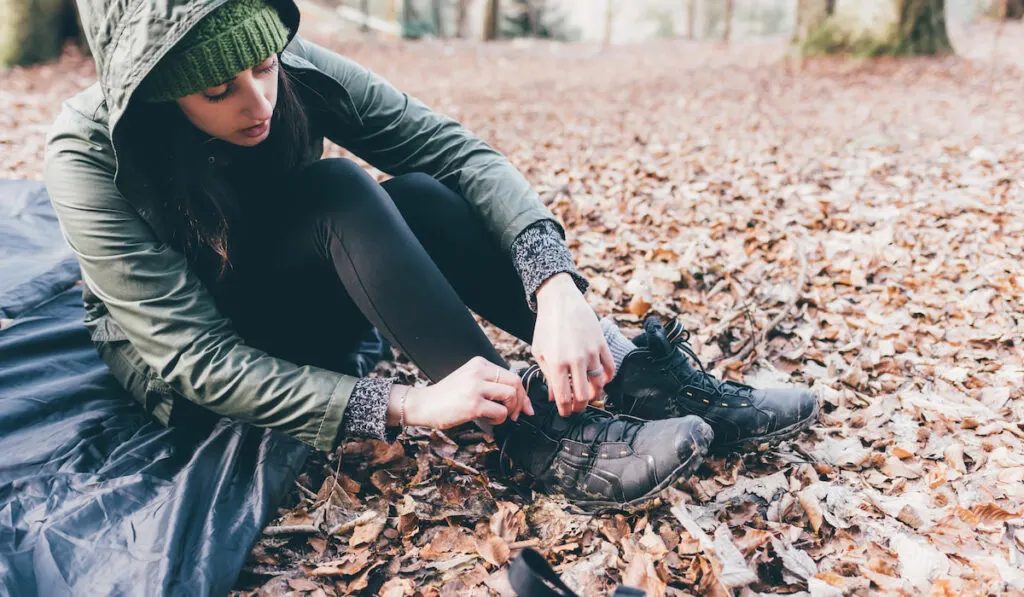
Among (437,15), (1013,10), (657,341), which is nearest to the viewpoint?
(657,341)

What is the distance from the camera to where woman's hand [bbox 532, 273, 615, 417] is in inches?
69.2

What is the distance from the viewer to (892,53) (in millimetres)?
7598

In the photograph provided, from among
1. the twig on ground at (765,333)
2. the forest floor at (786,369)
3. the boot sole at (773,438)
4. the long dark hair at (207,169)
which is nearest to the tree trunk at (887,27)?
the forest floor at (786,369)

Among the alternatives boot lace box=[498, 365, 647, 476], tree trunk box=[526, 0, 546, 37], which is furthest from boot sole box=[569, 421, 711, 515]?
tree trunk box=[526, 0, 546, 37]

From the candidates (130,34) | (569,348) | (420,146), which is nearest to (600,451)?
(569,348)

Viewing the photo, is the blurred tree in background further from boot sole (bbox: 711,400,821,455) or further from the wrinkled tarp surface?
the wrinkled tarp surface

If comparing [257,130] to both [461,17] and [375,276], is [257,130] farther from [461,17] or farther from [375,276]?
[461,17]

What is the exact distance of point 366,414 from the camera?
1748 millimetres

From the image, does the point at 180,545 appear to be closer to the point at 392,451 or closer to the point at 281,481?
the point at 281,481

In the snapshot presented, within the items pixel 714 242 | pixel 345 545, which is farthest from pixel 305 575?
pixel 714 242

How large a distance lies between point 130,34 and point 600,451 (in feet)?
4.77

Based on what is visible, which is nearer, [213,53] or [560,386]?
[213,53]

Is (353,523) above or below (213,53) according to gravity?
below

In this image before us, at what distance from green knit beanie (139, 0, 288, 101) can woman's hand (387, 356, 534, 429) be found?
84 cm
